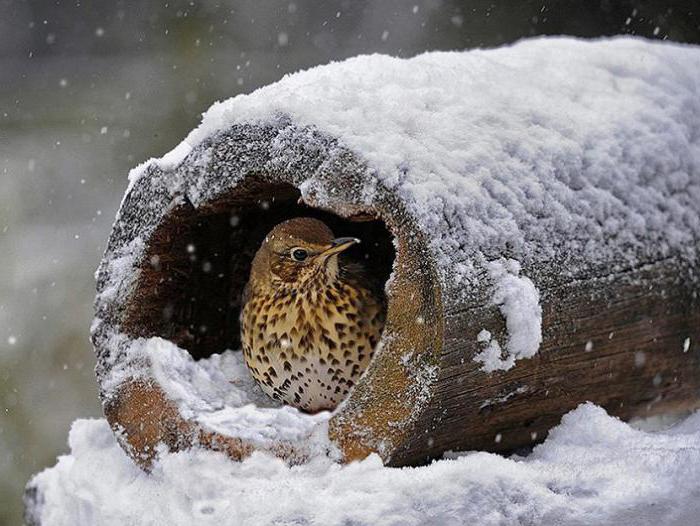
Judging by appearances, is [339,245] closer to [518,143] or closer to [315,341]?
[315,341]

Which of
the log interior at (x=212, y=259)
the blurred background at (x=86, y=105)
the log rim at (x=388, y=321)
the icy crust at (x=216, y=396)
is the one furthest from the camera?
the blurred background at (x=86, y=105)

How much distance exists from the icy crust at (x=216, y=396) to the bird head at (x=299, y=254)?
12.0 inches

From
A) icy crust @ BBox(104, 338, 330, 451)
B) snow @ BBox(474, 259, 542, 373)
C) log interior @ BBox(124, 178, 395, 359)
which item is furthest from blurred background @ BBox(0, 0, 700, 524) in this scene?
snow @ BBox(474, 259, 542, 373)

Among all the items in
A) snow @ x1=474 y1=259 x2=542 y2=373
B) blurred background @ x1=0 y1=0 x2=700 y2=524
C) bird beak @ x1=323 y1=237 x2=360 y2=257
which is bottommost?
snow @ x1=474 y1=259 x2=542 y2=373

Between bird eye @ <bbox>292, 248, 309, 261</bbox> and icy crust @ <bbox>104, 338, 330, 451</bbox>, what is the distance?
1.24 feet

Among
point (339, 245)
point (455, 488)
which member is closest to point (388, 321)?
point (455, 488)

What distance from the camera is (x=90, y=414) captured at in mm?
6023

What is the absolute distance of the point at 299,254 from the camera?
288 cm

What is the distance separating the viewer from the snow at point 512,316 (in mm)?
2395

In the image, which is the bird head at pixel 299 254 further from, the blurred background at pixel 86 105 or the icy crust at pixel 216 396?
the blurred background at pixel 86 105

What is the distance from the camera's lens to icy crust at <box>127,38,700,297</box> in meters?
2.38

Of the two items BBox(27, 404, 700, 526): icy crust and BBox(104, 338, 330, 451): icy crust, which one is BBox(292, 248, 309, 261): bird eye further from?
BBox(27, 404, 700, 526): icy crust

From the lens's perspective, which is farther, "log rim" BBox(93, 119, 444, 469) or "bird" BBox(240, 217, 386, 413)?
"bird" BBox(240, 217, 386, 413)

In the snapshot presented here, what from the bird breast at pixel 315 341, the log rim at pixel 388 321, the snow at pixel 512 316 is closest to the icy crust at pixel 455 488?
the log rim at pixel 388 321
